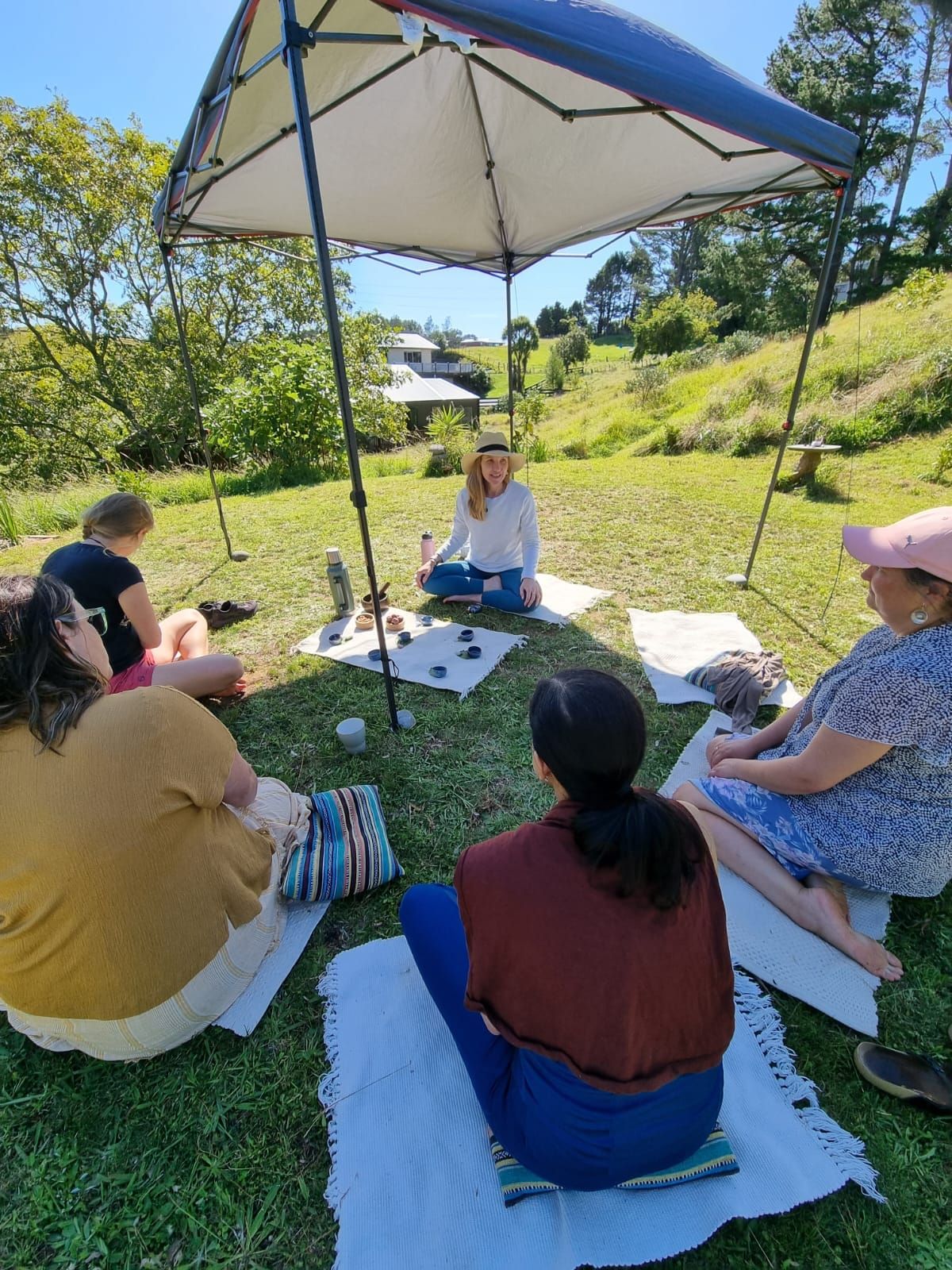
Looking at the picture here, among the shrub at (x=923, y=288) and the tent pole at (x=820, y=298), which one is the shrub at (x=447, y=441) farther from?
the shrub at (x=923, y=288)

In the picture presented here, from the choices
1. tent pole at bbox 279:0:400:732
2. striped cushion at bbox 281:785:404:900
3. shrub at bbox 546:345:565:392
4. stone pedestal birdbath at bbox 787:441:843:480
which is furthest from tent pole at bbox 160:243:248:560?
shrub at bbox 546:345:565:392

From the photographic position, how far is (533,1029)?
3.18ft

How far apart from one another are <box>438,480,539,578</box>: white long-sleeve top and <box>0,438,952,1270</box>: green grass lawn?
468mm

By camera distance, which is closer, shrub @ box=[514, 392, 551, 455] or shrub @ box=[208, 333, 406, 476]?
shrub @ box=[208, 333, 406, 476]

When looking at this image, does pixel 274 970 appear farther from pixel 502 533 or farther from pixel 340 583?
pixel 502 533

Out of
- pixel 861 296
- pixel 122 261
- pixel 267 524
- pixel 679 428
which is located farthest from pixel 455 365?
pixel 267 524

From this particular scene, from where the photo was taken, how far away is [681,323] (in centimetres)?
2473

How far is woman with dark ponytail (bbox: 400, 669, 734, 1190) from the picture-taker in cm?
87

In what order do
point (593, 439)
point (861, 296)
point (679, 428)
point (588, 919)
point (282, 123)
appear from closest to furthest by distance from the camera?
point (588, 919)
point (282, 123)
point (679, 428)
point (593, 439)
point (861, 296)

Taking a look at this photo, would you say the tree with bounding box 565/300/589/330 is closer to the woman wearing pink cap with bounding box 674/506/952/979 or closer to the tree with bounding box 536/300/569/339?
the tree with bounding box 536/300/569/339

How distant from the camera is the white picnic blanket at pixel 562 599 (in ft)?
12.6

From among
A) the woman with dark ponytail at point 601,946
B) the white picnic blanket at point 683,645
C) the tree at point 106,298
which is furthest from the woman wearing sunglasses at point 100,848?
the tree at point 106,298

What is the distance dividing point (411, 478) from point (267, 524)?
3680 mm

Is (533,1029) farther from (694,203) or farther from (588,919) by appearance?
(694,203)
